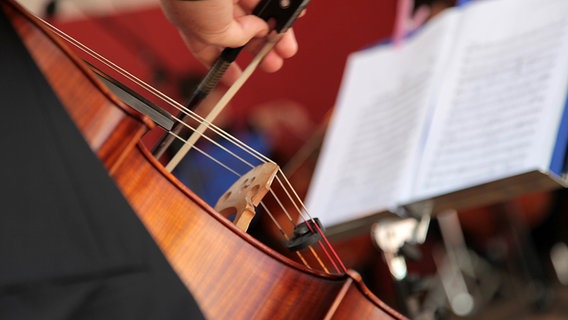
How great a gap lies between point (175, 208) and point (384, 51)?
1116 millimetres

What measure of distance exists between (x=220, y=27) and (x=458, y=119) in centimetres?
72

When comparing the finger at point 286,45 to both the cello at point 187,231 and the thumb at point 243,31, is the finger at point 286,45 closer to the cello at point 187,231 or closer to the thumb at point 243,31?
the thumb at point 243,31

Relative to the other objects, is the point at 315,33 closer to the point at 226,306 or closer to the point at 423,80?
the point at 423,80

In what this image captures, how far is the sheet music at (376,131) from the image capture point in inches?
58.8

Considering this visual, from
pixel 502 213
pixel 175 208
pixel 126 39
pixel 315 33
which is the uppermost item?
pixel 175 208

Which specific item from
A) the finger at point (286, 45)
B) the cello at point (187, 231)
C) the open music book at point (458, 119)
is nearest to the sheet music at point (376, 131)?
the open music book at point (458, 119)

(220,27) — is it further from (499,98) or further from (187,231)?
(499,98)

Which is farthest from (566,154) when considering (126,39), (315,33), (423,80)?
(315,33)

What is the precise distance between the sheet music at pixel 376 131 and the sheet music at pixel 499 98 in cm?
6

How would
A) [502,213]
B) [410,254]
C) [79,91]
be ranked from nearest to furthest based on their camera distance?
[79,91], [410,254], [502,213]

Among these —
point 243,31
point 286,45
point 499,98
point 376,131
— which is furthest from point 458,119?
point 243,31

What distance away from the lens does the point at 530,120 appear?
1.33 meters

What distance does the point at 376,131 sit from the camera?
1635 millimetres

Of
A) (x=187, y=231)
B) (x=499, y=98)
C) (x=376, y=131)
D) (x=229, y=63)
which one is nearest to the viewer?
(x=187, y=231)
